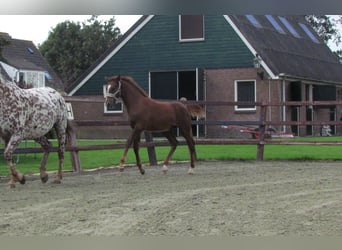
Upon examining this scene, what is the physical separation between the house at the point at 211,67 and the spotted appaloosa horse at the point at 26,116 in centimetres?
1184

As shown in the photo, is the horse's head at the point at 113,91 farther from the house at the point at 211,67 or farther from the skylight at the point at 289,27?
the skylight at the point at 289,27

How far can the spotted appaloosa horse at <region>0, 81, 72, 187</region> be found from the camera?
23.8ft

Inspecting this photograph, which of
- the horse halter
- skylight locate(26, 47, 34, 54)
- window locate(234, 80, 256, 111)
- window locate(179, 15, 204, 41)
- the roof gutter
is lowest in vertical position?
the horse halter

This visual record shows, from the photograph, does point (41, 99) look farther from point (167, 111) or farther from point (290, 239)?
point (290, 239)

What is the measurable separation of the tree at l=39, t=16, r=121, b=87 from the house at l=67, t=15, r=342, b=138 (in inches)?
958

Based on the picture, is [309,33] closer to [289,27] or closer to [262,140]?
[289,27]

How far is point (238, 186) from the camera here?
23.3ft

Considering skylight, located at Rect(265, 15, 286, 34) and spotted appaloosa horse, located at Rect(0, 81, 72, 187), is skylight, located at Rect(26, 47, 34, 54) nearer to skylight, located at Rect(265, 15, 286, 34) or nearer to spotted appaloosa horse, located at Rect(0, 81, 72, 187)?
skylight, located at Rect(265, 15, 286, 34)

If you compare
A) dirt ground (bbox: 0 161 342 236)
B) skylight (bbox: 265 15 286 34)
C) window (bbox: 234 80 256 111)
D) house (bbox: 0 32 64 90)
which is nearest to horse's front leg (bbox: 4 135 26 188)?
dirt ground (bbox: 0 161 342 236)

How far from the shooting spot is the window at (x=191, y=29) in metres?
21.5

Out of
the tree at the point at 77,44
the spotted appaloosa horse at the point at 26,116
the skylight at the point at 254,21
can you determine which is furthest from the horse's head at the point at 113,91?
the tree at the point at 77,44

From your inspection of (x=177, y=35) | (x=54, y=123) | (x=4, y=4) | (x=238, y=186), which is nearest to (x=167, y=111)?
(x=54, y=123)

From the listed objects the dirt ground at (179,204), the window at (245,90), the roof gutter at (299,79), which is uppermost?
the roof gutter at (299,79)

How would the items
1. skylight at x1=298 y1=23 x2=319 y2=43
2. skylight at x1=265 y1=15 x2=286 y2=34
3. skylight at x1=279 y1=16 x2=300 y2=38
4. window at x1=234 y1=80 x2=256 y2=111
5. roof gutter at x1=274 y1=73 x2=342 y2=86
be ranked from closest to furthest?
roof gutter at x1=274 y1=73 x2=342 y2=86
window at x1=234 y1=80 x2=256 y2=111
skylight at x1=265 y1=15 x2=286 y2=34
skylight at x1=279 y1=16 x2=300 y2=38
skylight at x1=298 y1=23 x2=319 y2=43
